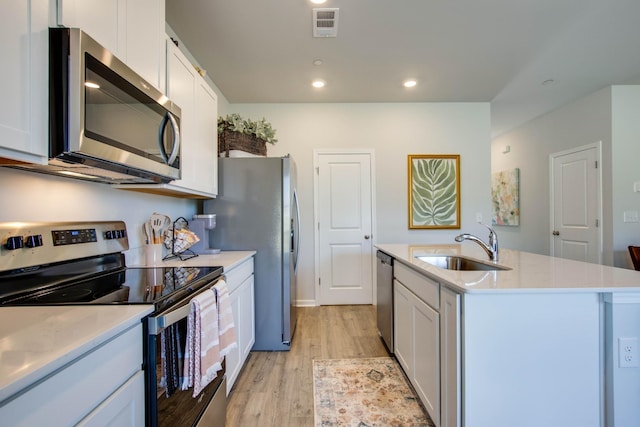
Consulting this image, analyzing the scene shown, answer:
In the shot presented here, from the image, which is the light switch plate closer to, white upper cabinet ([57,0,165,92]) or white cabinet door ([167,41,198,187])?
white cabinet door ([167,41,198,187])

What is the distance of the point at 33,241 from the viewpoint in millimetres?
1107

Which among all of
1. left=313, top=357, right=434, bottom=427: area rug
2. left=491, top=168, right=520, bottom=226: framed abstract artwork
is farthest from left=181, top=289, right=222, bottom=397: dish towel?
left=491, top=168, right=520, bottom=226: framed abstract artwork

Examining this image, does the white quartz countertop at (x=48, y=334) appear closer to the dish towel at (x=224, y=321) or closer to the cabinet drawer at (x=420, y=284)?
the dish towel at (x=224, y=321)

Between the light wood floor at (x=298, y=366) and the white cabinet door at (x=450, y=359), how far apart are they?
77cm

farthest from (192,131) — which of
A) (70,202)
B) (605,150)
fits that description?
(605,150)

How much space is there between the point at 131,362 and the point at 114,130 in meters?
0.83

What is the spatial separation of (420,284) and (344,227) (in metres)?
2.19

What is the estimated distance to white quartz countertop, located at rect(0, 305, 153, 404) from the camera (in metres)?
0.55

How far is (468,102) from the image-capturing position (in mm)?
3902

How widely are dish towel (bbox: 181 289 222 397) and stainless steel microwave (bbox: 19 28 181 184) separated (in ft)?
2.09

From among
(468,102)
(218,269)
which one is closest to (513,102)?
(468,102)

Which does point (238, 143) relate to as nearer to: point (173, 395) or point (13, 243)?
point (13, 243)

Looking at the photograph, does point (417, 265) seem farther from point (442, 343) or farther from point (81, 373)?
point (81, 373)

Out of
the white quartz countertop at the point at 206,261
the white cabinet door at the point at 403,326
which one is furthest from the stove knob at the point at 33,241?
the white cabinet door at the point at 403,326
